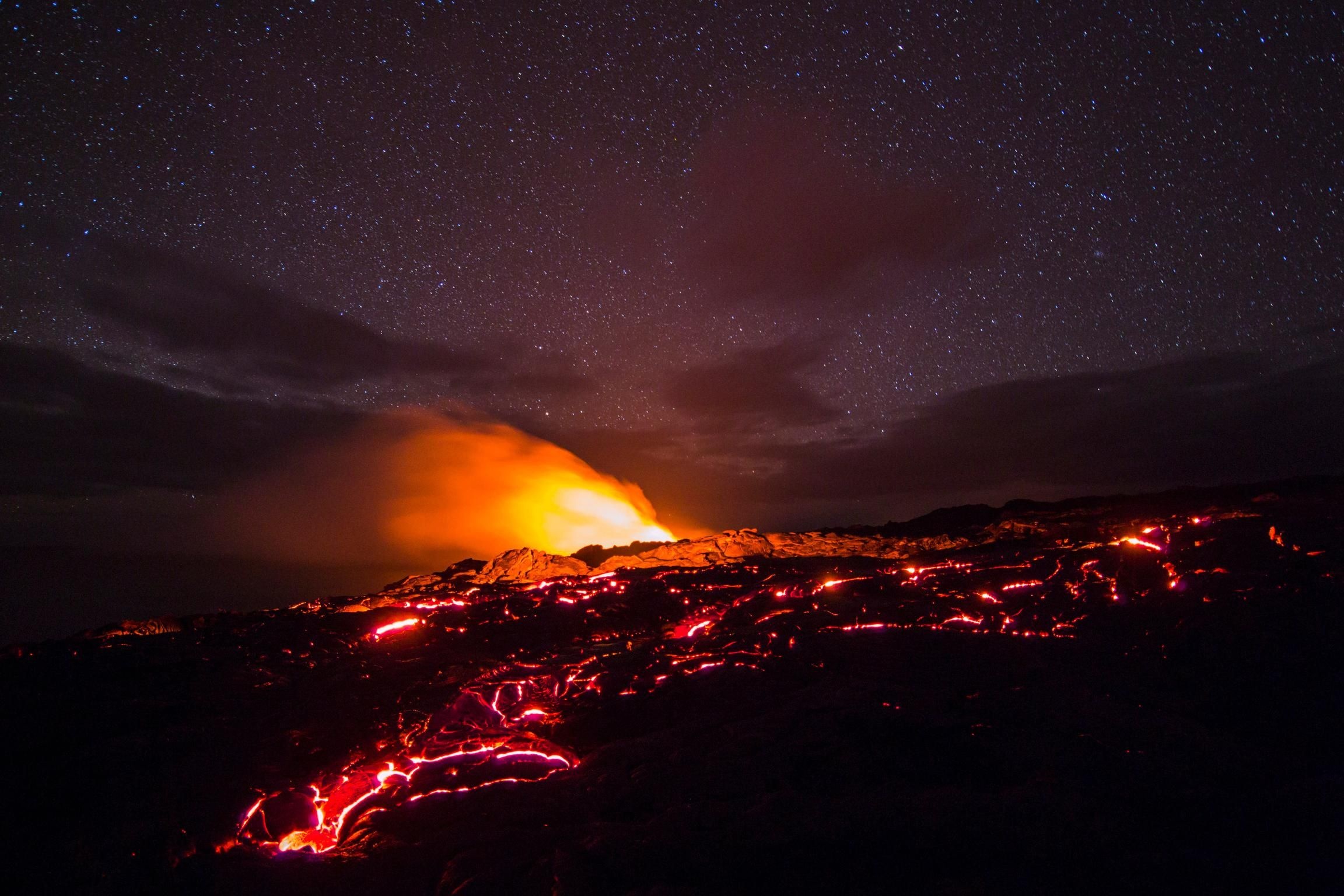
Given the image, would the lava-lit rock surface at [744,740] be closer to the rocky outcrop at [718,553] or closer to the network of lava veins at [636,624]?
the network of lava veins at [636,624]

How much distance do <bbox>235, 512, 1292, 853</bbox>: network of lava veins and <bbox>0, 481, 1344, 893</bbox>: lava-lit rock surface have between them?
0.15ft

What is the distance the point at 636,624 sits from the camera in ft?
27.9

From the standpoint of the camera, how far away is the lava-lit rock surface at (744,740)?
338 cm

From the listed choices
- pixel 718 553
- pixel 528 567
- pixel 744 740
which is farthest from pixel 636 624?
pixel 528 567

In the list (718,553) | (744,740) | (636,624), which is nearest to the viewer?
(744,740)

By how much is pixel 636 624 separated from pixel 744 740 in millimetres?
3947

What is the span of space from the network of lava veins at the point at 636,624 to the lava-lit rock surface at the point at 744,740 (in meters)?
0.05

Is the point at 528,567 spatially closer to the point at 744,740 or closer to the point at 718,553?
the point at 718,553

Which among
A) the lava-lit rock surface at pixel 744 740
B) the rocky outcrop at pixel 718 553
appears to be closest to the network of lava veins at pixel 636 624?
the lava-lit rock surface at pixel 744 740

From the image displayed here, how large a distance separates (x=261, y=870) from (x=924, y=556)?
10565 millimetres

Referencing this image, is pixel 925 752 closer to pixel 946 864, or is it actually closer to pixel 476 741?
pixel 946 864

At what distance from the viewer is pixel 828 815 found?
12.2ft

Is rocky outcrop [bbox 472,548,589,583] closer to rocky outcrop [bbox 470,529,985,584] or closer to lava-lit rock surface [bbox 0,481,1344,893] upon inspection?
rocky outcrop [bbox 470,529,985,584]

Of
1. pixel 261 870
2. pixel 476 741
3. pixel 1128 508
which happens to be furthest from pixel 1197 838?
pixel 1128 508
